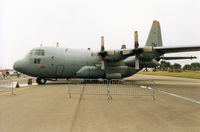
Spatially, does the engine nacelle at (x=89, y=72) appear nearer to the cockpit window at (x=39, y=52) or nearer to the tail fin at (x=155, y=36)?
the cockpit window at (x=39, y=52)

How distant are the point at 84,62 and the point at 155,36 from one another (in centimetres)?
1182

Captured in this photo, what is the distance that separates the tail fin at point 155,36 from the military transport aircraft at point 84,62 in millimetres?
3989

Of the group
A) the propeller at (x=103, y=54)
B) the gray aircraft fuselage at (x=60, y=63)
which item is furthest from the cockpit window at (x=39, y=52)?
the propeller at (x=103, y=54)

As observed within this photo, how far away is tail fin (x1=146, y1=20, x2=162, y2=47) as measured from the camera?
2180 centimetres

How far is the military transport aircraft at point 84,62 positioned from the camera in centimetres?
1518

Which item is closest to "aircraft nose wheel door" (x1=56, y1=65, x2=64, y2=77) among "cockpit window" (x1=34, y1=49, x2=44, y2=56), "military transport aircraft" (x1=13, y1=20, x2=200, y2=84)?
"military transport aircraft" (x1=13, y1=20, x2=200, y2=84)

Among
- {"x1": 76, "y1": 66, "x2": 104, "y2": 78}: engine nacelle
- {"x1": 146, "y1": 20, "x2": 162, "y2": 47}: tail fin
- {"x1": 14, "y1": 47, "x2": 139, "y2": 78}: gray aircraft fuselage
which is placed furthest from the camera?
{"x1": 146, "y1": 20, "x2": 162, "y2": 47}: tail fin

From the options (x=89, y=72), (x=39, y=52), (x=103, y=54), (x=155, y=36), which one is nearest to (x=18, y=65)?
(x=39, y=52)

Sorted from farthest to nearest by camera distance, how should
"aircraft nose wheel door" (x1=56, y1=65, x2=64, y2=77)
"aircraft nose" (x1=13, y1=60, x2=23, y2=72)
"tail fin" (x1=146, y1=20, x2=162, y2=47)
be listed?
"tail fin" (x1=146, y1=20, x2=162, y2=47), "aircraft nose wheel door" (x1=56, y1=65, x2=64, y2=77), "aircraft nose" (x1=13, y1=60, x2=23, y2=72)

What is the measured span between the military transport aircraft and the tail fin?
3.99 metres

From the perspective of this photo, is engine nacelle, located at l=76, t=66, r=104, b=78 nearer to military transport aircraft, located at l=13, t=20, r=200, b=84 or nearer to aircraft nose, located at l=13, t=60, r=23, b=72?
military transport aircraft, located at l=13, t=20, r=200, b=84

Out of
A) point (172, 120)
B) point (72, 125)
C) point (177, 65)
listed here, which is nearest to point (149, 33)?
point (172, 120)

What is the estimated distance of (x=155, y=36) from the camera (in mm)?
21906

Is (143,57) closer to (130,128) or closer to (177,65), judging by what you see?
(130,128)
